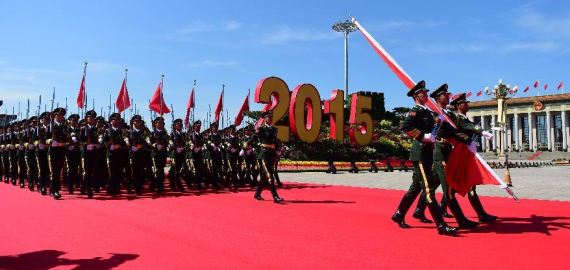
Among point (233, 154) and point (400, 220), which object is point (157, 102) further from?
point (400, 220)

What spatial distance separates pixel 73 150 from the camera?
12.1 metres

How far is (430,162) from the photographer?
6.66 m

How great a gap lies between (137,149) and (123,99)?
6015mm

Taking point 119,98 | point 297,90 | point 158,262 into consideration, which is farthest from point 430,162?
point 297,90

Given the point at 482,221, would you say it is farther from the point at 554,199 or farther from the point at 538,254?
the point at 554,199

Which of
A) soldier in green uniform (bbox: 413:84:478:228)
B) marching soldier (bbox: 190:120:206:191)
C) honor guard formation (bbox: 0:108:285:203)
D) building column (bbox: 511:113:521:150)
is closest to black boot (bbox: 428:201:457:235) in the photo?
soldier in green uniform (bbox: 413:84:478:228)

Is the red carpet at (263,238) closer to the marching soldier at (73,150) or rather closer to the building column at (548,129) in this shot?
the marching soldier at (73,150)

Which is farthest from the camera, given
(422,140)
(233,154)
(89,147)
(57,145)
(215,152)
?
(233,154)

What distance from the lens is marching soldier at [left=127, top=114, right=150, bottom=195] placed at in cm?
1240

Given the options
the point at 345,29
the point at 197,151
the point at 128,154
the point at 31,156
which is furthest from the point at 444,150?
the point at 345,29

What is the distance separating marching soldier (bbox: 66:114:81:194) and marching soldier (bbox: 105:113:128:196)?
0.73 m

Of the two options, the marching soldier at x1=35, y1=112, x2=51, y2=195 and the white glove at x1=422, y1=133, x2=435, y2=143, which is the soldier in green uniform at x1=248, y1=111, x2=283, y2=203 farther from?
the marching soldier at x1=35, y1=112, x2=51, y2=195

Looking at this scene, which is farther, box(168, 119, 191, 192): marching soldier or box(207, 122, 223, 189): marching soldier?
box(207, 122, 223, 189): marching soldier

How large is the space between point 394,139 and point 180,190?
36013 mm
